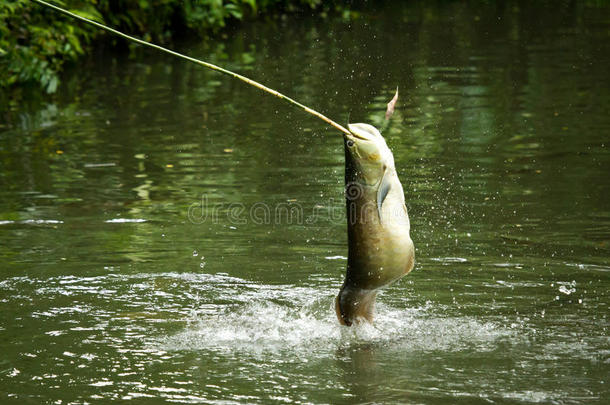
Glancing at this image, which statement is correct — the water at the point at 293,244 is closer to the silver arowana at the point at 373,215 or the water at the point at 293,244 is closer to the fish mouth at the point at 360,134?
the silver arowana at the point at 373,215

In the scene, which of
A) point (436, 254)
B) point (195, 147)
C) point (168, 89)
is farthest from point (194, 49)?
point (436, 254)

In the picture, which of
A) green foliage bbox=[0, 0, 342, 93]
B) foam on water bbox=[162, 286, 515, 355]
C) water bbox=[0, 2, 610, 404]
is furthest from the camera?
green foliage bbox=[0, 0, 342, 93]

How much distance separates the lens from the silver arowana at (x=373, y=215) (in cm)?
614

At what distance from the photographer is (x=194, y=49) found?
24656mm

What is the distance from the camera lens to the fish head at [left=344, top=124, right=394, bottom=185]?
241 inches

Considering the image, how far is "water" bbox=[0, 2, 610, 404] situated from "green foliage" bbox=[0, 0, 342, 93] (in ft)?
3.32

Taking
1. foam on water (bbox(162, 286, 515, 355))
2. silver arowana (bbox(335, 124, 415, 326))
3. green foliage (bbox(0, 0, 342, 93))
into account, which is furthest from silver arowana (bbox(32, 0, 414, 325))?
green foliage (bbox(0, 0, 342, 93))

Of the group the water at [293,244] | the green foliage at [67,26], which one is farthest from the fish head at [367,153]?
the green foliage at [67,26]

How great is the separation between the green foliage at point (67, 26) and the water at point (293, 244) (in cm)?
101

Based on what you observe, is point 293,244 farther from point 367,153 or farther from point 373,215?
point 367,153

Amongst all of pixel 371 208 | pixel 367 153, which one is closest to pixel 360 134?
pixel 367 153

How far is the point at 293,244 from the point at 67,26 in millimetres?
12856

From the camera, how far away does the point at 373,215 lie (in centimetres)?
630

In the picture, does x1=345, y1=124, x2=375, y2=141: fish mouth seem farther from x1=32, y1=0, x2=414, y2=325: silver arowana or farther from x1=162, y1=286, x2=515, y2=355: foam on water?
x1=162, y1=286, x2=515, y2=355: foam on water
